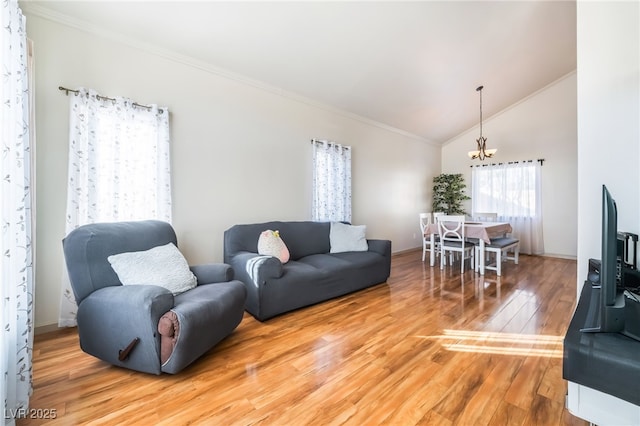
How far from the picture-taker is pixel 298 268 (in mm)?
2766

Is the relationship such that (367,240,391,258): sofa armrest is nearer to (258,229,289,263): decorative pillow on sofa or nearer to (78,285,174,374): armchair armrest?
(258,229,289,263): decorative pillow on sofa

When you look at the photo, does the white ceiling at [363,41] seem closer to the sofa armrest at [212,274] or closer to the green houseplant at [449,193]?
the green houseplant at [449,193]

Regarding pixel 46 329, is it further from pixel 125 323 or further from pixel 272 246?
pixel 272 246

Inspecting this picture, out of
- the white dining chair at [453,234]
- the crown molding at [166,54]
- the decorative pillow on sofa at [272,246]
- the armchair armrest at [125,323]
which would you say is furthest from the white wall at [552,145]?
the armchair armrest at [125,323]

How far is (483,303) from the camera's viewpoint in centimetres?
284

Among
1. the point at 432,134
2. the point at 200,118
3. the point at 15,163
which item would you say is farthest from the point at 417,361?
the point at 432,134

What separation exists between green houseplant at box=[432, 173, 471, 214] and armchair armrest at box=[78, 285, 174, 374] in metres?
6.46

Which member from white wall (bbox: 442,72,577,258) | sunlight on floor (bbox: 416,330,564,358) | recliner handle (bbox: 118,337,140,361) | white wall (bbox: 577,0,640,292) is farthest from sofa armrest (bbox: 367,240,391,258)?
white wall (bbox: 442,72,577,258)

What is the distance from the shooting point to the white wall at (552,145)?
16.7ft

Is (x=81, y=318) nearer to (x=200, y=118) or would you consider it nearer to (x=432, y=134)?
(x=200, y=118)

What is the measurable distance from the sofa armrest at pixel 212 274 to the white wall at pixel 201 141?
84 cm

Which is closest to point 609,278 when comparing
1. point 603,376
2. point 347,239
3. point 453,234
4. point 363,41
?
point 603,376

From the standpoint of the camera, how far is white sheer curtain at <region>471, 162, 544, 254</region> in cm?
545

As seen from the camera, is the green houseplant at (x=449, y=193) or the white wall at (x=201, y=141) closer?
the white wall at (x=201, y=141)
